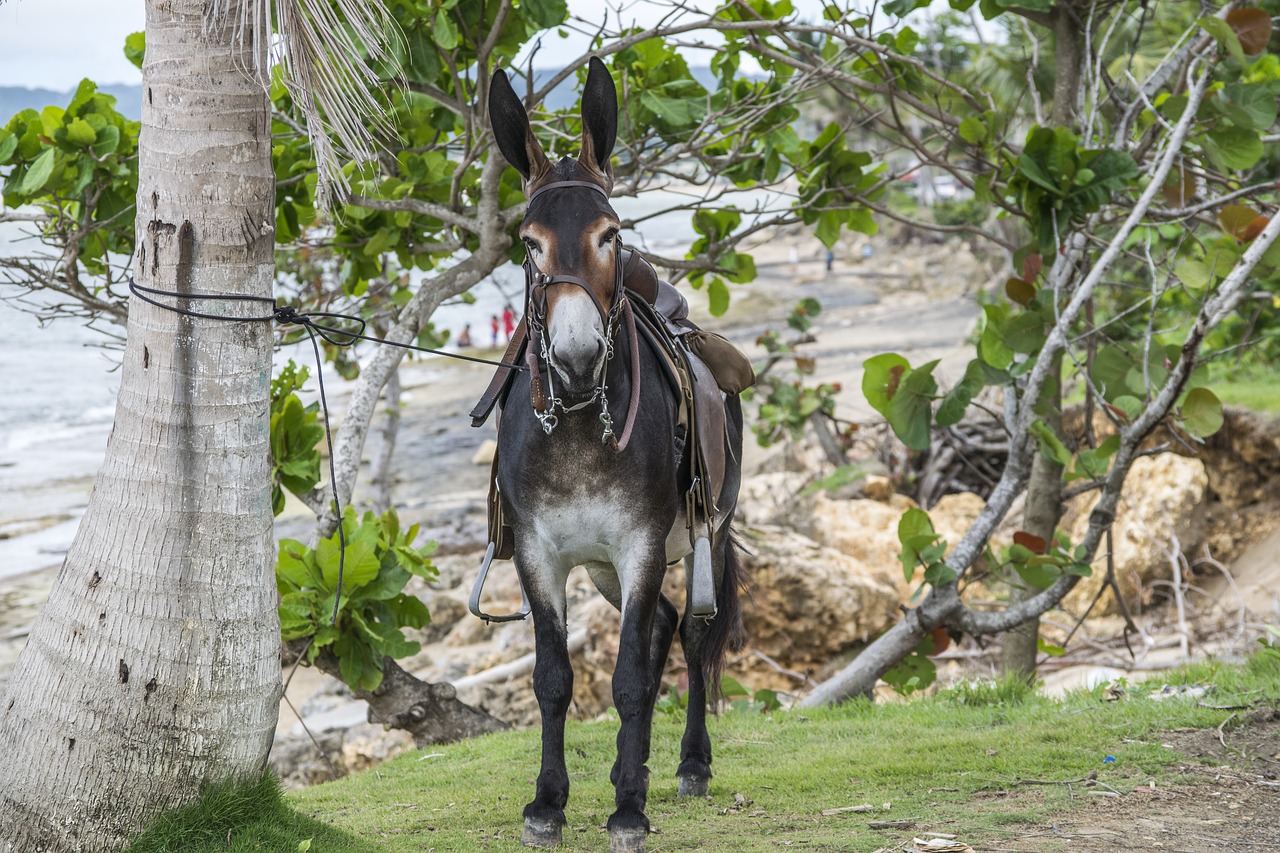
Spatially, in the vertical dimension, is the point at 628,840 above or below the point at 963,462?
below

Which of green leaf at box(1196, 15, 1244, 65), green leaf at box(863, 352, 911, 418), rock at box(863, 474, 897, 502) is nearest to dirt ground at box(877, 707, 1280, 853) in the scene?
green leaf at box(863, 352, 911, 418)

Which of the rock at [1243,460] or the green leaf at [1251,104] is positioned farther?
the rock at [1243,460]

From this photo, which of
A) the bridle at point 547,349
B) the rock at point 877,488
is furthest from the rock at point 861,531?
the bridle at point 547,349

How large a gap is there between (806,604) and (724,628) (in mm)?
3595

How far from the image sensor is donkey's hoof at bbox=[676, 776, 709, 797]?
16.2ft

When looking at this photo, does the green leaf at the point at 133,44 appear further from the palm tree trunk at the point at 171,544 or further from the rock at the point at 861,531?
the rock at the point at 861,531

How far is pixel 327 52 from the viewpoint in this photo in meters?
3.60

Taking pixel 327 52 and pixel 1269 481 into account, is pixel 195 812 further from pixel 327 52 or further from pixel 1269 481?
pixel 1269 481

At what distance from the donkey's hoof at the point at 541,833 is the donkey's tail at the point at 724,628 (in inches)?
59.8

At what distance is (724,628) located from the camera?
5.51m

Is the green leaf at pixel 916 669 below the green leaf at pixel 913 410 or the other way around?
below

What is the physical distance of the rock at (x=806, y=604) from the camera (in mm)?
8867

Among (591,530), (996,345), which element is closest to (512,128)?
(591,530)

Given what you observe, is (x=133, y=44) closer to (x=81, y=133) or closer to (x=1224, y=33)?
(x=81, y=133)
